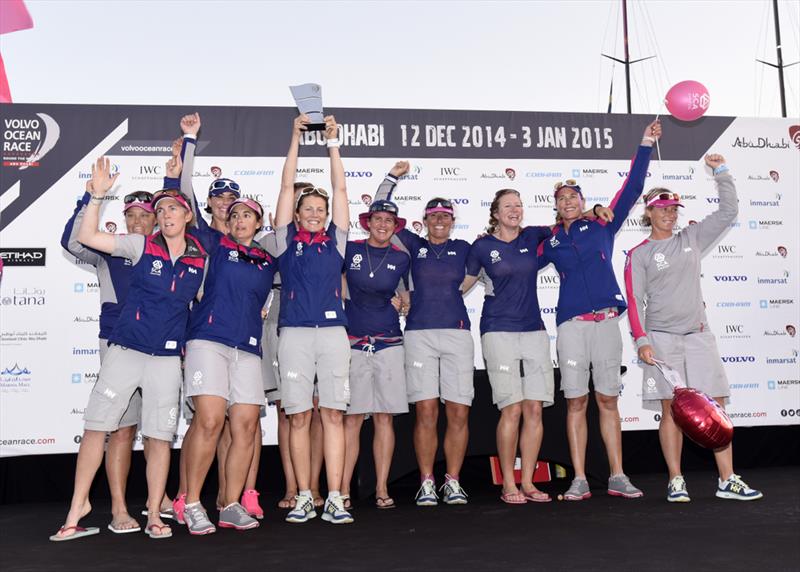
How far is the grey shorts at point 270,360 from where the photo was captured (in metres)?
4.29

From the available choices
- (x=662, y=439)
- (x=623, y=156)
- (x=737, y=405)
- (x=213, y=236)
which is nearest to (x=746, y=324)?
(x=737, y=405)

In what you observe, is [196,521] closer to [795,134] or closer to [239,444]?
[239,444]

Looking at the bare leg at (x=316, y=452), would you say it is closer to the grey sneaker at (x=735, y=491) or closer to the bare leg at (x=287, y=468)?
the bare leg at (x=287, y=468)

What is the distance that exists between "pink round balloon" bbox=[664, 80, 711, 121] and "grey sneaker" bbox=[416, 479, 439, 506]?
3.09 meters

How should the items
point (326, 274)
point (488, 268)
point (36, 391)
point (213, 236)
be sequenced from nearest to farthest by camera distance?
point (326, 274) < point (213, 236) < point (488, 268) < point (36, 391)

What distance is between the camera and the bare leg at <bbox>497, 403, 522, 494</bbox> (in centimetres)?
439

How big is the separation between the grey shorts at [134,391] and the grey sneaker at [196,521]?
352mm

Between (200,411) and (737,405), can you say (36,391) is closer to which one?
(200,411)

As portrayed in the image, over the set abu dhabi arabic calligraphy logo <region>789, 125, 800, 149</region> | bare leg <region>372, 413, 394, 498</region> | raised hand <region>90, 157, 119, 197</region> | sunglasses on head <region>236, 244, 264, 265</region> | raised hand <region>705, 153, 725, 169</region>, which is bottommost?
bare leg <region>372, 413, 394, 498</region>

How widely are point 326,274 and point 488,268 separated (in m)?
1.09

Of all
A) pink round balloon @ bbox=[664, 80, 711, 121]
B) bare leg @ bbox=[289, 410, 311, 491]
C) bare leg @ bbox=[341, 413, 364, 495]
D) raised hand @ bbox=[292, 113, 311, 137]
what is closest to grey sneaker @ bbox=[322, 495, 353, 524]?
bare leg @ bbox=[289, 410, 311, 491]

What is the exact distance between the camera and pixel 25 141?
5.39m

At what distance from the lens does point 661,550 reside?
298cm

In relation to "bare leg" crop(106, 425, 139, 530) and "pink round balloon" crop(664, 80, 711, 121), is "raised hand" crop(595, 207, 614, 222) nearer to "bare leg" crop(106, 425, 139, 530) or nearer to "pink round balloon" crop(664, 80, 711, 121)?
"pink round balloon" crop(664, 80, 711, 121)
